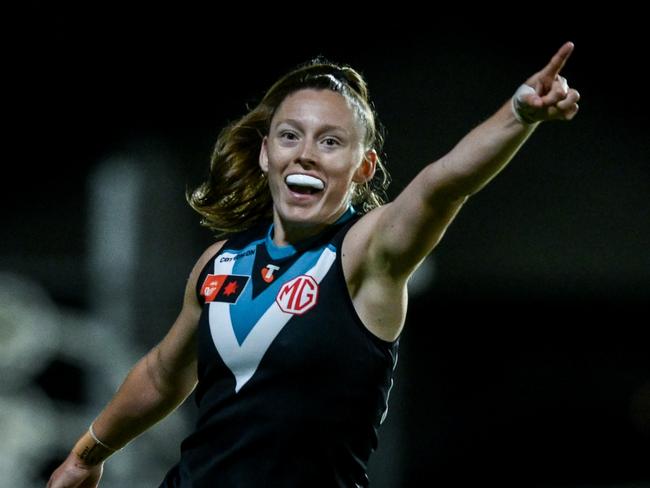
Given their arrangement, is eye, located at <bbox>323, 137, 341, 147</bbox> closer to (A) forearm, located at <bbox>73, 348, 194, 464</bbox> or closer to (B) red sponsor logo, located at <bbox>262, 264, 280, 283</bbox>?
(B) red sponsor logo, located at <bbox>262, 264, 280, 283</bbox>

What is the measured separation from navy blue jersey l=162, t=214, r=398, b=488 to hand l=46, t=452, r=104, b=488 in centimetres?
57

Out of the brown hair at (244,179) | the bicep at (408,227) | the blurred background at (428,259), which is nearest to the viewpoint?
the bicep at (408,227)

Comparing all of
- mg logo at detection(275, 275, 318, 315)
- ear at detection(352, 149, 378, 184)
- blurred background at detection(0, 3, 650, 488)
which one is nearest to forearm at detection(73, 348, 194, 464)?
mg logo at detection(275, 275, 318, 315)

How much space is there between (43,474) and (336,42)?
2665 millimetres

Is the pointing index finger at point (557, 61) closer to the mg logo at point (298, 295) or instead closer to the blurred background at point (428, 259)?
the mg logo at point (298, 295)

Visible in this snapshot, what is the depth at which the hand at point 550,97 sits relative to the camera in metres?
2.19

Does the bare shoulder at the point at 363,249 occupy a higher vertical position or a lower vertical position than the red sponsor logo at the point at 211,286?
higher

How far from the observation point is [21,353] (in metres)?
5.32

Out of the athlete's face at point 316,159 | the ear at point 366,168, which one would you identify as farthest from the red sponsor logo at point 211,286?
the ear at point 366,168

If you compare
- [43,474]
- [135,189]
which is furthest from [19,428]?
[135,189]

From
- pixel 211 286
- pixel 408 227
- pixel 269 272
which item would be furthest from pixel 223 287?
pixel 408 227

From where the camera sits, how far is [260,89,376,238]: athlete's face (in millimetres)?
2846

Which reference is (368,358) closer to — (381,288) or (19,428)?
(381,288)

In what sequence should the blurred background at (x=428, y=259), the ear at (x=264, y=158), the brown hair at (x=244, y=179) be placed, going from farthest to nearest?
the blurred background at (x=428, y=259), the brown hair at (x=244, y=179), the ear at (x=264, y=158)
